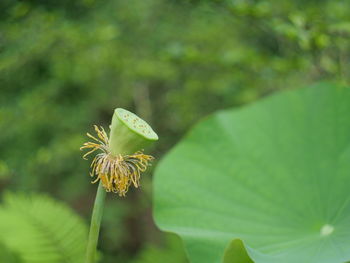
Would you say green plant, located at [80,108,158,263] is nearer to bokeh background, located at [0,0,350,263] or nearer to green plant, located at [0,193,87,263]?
bokeh background, located at [0,0,350,263]

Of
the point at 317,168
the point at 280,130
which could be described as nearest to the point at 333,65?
the point at 280,130

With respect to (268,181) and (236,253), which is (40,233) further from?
(236,253)

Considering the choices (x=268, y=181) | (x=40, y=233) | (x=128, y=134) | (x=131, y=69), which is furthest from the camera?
(x=131, y=69)

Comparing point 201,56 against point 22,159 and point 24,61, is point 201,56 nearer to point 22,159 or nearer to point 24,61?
point 24,61

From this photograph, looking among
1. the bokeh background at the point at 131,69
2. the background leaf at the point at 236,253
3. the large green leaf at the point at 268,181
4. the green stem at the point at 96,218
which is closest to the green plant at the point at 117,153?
the green stem at the point at 96,218

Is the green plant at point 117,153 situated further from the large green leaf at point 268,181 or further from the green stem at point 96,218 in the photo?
the large green leaf at point 268,181

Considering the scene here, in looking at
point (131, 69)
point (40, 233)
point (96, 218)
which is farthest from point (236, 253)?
point (131, 69)

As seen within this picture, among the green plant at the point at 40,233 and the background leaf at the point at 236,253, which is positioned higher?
the background leaf at the point at 236,253
